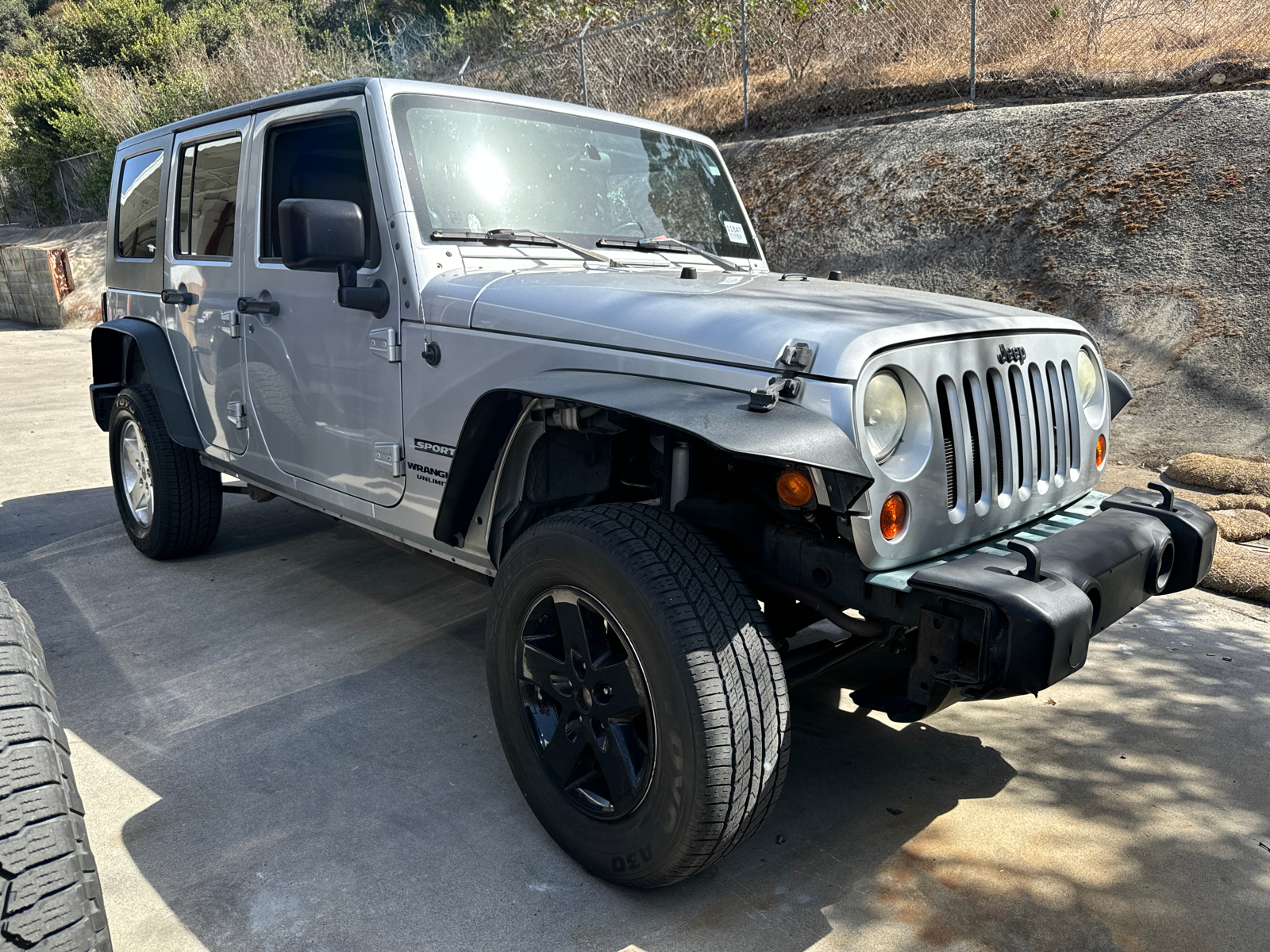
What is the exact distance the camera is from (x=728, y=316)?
2363 mm

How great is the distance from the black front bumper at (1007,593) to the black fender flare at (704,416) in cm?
26

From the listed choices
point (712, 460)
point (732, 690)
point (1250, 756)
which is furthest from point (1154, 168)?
point (732, 690)

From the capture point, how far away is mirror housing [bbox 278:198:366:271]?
2.82 meters

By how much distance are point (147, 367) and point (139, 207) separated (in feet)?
3.30

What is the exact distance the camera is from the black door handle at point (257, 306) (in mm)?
3654

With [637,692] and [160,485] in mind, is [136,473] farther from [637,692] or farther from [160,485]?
[637,692]

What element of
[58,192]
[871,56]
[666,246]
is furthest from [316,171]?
[58,192]

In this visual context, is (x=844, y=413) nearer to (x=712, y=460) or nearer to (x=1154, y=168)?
(x=712, y=460)

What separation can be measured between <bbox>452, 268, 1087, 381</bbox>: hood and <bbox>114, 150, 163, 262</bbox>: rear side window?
264 centimetres

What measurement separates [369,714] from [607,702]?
1.35m

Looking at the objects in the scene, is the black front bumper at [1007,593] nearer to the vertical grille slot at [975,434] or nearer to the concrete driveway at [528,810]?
the vertical grille slot at [975,434]

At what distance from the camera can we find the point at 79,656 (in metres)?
3.85

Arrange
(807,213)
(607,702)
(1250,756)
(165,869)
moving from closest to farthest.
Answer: (607,702) → (165,869) → (1250,756) → (807,213)

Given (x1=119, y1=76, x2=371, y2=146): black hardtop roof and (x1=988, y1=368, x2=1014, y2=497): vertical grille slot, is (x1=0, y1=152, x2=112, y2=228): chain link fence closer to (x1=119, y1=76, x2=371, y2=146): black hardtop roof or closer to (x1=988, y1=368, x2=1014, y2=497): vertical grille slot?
(x1=119, y1=76, x2=371, y2=146): black hardtop roof
